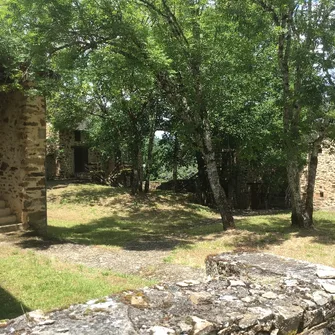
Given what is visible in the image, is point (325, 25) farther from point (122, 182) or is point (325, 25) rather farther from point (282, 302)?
point (122, 182)

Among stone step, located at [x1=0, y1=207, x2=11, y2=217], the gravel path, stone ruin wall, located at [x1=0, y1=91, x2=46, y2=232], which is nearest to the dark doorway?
stone ruin wall, located at [x1=0, y1=91, x2=46, y2=232]

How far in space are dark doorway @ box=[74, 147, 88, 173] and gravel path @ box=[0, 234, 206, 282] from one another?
20.8 meters

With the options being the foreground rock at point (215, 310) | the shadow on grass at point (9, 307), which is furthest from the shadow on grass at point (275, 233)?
the foreground rock at point (215, 310)

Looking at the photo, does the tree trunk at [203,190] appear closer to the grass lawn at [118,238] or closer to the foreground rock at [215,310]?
the grass lawn at [118,238]

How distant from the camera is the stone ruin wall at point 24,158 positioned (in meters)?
9.38

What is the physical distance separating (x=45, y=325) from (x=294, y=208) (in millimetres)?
10487

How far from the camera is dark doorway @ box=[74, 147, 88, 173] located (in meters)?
29.3

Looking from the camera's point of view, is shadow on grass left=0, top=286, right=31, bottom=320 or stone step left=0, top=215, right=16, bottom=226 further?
stone step left=0, top=215, right=16, bottom=226

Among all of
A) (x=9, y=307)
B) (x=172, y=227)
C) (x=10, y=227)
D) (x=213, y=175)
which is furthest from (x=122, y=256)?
(x=172, y=227)

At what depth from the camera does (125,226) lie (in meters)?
12.9

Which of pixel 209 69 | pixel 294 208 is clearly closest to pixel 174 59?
pixel 209 69

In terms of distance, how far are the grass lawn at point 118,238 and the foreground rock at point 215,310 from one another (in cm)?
107

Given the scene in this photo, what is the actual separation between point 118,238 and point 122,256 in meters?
2.33

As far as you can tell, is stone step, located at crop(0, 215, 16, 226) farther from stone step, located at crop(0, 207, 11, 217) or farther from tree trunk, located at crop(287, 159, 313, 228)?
tree trunk, located at crop(287, 159, 313, 228)
